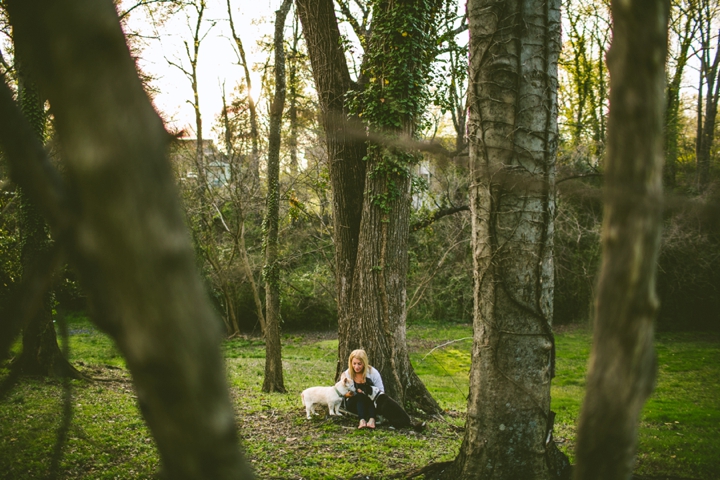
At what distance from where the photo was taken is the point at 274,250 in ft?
33.4

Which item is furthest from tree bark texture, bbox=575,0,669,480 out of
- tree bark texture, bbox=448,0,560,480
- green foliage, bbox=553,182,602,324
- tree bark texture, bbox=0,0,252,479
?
green foliage, bbox=553,182,602,324

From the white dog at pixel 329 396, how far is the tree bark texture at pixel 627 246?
5.88m

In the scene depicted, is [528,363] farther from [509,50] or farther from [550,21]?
[550,21]

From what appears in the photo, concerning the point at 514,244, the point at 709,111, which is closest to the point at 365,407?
the point at 514,244

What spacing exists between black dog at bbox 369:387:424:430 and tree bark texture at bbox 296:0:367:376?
80 centimetres

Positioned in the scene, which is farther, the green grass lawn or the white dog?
the white dog

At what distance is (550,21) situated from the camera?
341cm

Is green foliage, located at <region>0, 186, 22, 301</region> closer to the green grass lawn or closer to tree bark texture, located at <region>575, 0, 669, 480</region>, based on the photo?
the green grass lawn

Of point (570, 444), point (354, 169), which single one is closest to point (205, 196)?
point (354, 169)

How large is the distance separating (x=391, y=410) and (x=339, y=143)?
3839mm

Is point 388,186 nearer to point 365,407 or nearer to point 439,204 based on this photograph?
point 365,407

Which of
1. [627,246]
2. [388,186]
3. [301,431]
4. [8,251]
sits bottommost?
[301,431]

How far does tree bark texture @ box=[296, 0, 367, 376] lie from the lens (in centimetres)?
707

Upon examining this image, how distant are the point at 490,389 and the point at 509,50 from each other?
2408mm
